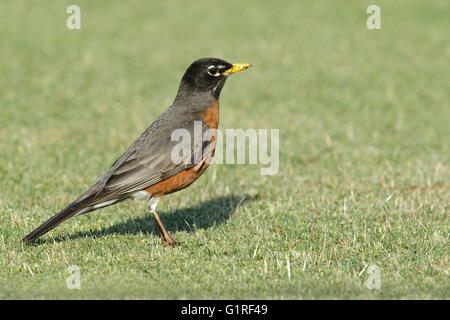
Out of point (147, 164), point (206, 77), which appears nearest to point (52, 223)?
point (147, 164)

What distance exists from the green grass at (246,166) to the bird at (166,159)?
20.3 inches

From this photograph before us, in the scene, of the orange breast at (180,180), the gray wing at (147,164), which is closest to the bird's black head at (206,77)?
the gray wing at (147,164)

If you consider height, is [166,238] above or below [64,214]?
below

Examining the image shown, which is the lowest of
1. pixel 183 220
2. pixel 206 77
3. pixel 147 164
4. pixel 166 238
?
pixel 183 220

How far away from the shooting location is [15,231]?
25.3 ft

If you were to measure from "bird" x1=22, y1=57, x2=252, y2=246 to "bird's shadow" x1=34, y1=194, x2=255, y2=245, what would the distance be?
0.56 m

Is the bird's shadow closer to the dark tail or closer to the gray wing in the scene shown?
the dark tail

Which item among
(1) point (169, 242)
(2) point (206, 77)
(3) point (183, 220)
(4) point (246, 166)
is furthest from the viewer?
(4) point (246, 166)

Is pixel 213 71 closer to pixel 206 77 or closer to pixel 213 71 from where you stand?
pixel 213 71

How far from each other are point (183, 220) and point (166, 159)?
53.6 inches

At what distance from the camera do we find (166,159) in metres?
7.50

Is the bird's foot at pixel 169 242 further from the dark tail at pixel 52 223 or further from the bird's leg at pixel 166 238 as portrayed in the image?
the dark tail at pixel 52 223

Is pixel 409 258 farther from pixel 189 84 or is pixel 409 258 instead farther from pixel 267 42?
pixel 267 42

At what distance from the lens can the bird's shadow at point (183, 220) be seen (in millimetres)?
7895
